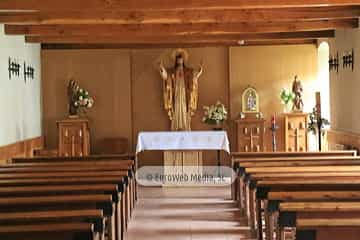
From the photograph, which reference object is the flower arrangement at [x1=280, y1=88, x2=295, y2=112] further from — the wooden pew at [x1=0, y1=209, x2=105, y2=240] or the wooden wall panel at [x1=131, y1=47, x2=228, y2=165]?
the wooden pew at [x1=0, y1=209, x2=105, y2=240]

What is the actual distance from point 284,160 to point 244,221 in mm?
905

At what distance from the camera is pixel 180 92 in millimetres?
10992

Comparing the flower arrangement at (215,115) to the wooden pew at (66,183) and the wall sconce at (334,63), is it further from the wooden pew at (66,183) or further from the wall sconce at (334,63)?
the wooden pew at (66,183)

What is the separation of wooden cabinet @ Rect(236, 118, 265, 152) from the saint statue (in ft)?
3.09

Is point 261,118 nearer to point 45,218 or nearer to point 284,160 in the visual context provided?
point 284,160

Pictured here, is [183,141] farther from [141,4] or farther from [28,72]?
[141,4]

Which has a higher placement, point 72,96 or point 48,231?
point 72,96

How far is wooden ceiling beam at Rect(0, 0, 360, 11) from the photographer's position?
6805 mm

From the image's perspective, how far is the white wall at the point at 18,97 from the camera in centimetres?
859

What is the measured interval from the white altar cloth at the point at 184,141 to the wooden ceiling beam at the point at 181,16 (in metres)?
2.22

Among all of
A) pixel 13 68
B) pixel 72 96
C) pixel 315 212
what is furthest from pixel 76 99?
pixel 315 212

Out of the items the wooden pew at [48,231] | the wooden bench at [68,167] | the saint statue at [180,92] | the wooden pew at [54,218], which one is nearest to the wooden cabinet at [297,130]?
the saint statue at [180,92]

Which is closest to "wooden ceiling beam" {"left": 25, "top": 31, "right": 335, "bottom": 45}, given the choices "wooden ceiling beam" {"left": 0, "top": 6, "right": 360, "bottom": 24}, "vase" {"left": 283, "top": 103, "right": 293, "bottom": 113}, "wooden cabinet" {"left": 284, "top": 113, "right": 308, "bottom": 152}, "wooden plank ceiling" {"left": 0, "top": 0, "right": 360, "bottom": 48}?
"wooden plank ceiling" {"left": 0, "top": 0, "right": 360, "bottom": 48}

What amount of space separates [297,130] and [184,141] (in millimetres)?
2263
